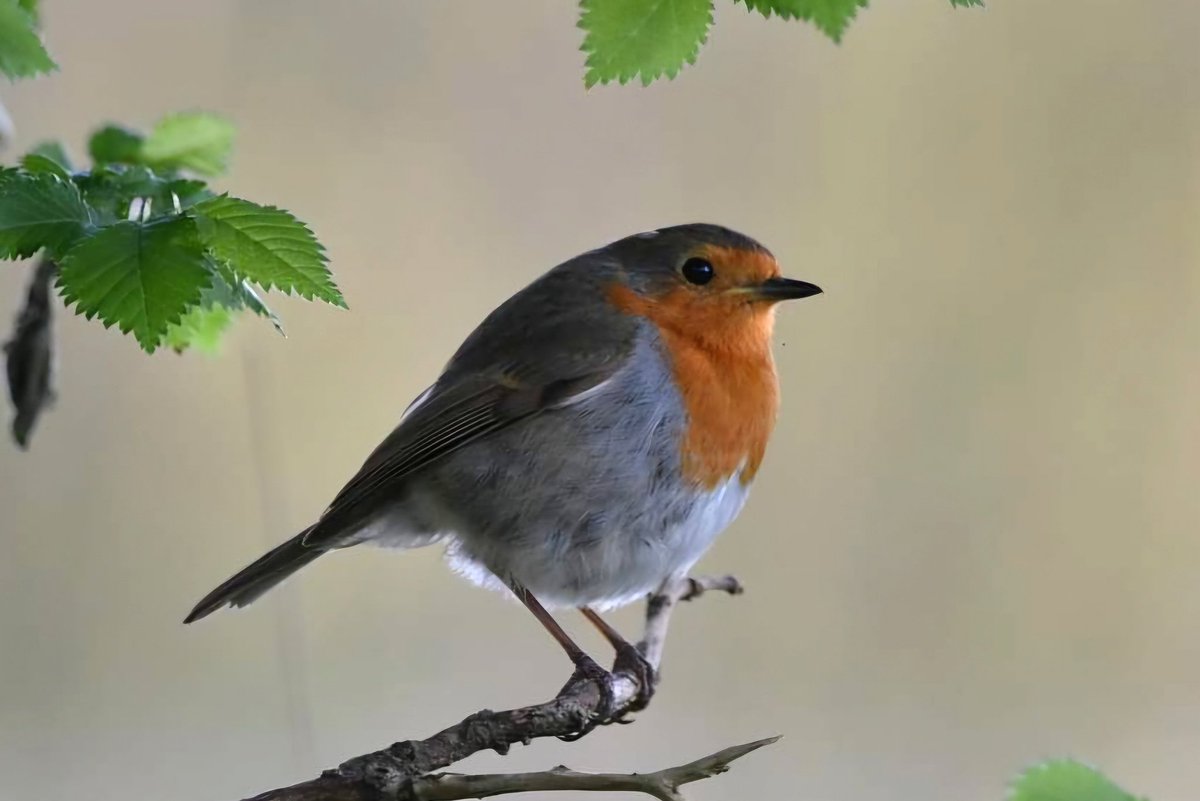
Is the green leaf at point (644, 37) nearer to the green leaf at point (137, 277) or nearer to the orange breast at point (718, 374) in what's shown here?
the green leaf at point (137, 277)

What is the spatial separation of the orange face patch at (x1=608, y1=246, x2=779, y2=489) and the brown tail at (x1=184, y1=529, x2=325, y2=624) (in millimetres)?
538

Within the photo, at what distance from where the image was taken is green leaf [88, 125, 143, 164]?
1225 mm

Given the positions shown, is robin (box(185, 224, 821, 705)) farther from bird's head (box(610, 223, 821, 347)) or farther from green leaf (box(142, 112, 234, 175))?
green leaf (box(142, 112, 234, 175))

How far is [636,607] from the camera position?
2.72 meters

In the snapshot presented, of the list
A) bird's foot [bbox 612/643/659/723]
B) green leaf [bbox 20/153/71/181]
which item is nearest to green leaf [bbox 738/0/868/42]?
green leaf [bbox 20/153/71/181]

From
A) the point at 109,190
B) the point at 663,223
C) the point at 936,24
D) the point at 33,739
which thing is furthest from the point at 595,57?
the point at 33,739

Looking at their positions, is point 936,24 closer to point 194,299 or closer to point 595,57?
point 595,57

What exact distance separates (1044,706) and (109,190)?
2.31 metres

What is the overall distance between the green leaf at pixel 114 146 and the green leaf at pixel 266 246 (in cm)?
34

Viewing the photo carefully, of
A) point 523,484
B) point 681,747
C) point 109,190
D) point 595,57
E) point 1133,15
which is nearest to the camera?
point 595,57

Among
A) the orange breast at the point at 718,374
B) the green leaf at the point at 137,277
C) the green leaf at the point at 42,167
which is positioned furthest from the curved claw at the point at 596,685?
the green leaf at the point at 42,167

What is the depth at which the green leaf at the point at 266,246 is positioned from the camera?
3.01ft

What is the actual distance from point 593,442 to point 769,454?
1.34 meters

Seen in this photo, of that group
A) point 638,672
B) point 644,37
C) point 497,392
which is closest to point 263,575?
point 497,392
